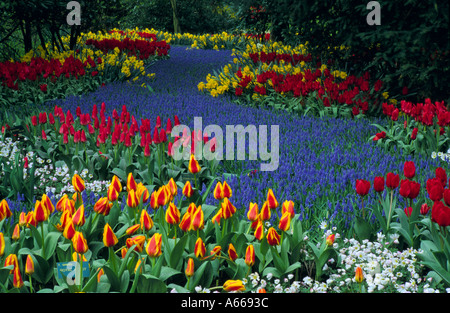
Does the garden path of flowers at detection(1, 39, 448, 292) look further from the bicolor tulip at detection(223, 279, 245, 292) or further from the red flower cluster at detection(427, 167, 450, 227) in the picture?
the red flower cluster at detection(427, 167, 450, 227)

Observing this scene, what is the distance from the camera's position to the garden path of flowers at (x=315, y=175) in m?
2.47

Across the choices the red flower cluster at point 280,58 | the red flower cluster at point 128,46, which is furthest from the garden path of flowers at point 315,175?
the red flower cluster at point 128,46

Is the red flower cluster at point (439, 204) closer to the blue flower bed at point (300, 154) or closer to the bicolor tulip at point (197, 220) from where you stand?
the blue flower bed at point (300, 154)

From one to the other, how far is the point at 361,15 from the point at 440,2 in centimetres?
132

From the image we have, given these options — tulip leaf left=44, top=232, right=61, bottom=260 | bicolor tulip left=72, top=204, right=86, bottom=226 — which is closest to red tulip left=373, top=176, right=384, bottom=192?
bicolor tulip left=72, top=204, right=86, bottom=226

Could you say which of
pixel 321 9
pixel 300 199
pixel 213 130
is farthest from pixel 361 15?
pixel 300 199

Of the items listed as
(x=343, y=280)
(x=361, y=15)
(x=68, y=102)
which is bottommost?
(x=343, y=280)

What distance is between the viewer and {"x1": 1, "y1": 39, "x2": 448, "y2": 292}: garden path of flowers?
2.47m

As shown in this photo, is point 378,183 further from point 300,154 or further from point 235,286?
point 300,154

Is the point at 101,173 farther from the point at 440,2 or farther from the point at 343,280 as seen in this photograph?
the point at 440,2

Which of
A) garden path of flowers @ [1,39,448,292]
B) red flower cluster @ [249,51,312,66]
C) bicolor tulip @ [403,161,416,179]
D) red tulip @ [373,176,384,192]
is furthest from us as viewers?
red flower cluster @ [249,51,312,66]

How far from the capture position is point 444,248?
2.49 m

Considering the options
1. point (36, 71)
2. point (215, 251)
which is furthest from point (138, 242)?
point (36, 71)

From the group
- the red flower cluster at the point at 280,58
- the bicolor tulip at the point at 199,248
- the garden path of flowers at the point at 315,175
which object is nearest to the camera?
the bicolor tulip at the point at 199,248
